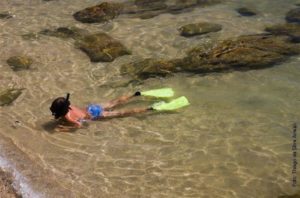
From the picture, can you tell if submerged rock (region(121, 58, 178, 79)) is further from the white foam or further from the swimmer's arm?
the white foam

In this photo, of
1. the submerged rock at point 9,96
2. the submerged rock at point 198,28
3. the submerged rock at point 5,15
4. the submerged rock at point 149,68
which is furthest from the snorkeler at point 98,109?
the submerged rock at point 5,15

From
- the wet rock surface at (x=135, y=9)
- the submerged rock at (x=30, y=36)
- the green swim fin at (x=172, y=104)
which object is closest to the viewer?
the green swim fin at (x=172, y=104)

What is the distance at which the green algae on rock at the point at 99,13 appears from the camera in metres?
13.6

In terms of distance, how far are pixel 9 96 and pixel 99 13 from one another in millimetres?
5102

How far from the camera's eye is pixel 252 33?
466 inches

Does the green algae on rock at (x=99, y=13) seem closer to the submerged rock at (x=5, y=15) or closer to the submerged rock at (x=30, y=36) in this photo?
the submerged rock at (x=30, y=36)

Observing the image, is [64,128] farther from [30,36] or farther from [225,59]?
[30,36]

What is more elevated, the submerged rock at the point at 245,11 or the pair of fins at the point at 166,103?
the pair of fins at the point at 166,103

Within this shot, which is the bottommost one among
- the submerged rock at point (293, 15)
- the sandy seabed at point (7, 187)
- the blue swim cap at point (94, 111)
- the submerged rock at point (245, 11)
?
the submerged rock at point (245, 11)

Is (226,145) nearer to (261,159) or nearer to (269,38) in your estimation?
(261,159)

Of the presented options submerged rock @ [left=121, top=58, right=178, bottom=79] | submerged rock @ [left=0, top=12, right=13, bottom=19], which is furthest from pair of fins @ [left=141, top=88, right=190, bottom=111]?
submerged rock @ [left=0, top=12, right=13, bottom=19]

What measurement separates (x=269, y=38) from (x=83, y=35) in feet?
15.2

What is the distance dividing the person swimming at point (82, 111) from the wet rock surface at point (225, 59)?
4.25ft

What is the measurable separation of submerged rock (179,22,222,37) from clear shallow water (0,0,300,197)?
0.23 m
